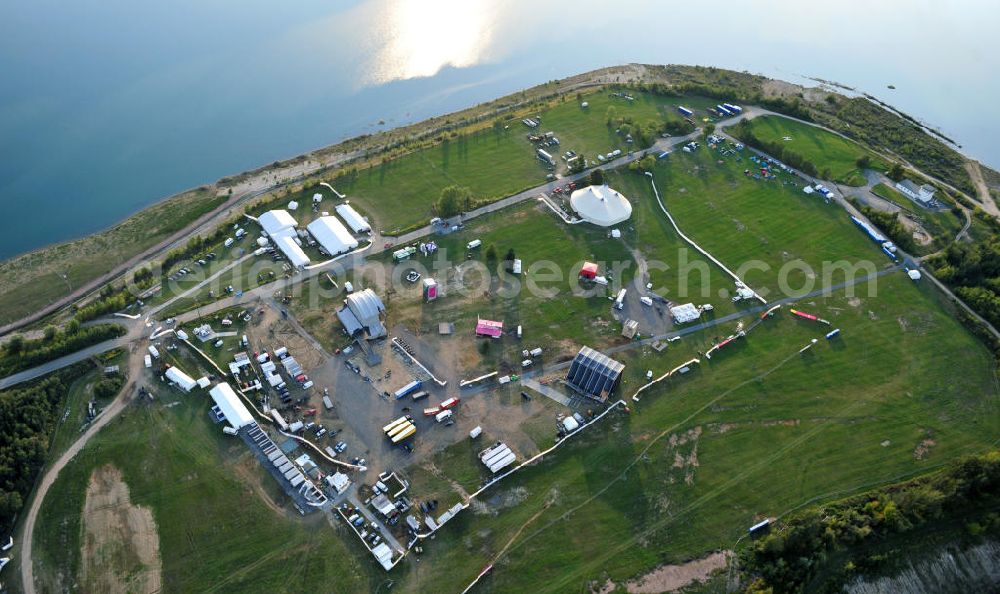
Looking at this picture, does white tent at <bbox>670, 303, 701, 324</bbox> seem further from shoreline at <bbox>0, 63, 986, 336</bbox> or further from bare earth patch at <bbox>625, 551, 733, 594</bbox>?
shoreline at <bbox>0, 63, 986, 336</bbox>

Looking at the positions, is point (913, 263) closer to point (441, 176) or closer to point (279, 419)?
point (441, 176)

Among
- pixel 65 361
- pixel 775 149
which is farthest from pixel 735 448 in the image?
pixel 65 361

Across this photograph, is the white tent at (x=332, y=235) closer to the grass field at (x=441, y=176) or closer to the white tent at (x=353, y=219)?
the white tent at (x=353, y=219)

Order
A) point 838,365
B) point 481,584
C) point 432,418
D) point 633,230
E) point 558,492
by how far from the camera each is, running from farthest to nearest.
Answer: point 633,230 < point 838,365 < point 432,418 < point 558,492 < point 481,584

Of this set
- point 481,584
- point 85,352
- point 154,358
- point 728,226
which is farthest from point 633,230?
point 85,352

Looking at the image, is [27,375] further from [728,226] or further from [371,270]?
[728,226]

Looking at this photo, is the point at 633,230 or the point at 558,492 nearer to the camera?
the point at 558,492

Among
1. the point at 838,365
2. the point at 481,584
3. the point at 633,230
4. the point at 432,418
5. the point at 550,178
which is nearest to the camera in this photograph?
the point at 481,584

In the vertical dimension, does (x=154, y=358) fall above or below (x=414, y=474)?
above
